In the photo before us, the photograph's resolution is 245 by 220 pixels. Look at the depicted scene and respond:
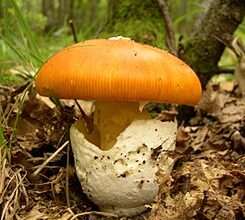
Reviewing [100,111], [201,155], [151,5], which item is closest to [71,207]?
[100,111]

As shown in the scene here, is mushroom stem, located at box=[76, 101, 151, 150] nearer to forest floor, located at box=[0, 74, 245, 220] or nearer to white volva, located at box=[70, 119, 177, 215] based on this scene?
white volva, located at box=[70, 119, 177, 215]

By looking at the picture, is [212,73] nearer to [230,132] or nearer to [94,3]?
[230,132]

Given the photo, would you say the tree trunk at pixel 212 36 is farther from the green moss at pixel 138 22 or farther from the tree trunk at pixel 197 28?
the green moss at pixel 138 22

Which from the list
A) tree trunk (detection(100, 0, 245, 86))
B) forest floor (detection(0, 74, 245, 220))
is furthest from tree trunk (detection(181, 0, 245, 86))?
forest floor (detection(0, 74, 245, 220))

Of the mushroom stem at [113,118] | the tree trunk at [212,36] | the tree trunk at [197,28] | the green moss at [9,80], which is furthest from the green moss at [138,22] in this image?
the mushroom stem at [113,118]

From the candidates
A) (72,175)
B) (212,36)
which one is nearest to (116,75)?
(72,175)

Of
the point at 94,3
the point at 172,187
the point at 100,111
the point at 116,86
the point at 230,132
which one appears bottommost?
the point at 94,3
